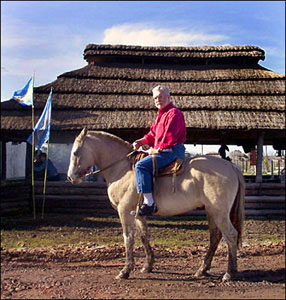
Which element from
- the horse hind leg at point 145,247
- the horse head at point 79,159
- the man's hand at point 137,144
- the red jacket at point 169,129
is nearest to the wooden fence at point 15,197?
the horse head at point 79,159

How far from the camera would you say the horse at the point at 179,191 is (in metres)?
5.09

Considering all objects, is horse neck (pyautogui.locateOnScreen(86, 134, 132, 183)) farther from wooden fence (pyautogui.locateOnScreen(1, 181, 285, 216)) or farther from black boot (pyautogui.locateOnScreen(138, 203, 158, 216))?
wooden fence (pyautogui.locateOnScreen(1, 181, 285, 216))

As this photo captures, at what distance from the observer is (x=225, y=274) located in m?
5.06

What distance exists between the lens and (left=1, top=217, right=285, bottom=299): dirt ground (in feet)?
14.7

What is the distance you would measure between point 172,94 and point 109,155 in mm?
7583

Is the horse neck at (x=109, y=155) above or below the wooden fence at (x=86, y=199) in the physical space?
above

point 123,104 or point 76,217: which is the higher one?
point 123,104

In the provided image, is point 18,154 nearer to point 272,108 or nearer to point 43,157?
point 43,157

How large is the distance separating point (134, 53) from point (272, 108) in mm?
6147

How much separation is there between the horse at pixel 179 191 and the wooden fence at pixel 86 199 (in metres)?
6.18

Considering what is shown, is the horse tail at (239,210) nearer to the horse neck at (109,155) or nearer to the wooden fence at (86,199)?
the horse neck at (109,155)

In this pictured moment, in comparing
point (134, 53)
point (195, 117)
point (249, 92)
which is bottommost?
point (195, 117)

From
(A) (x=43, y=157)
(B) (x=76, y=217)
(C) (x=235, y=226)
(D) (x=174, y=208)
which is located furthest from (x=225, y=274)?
(A) (x=43, y=157)

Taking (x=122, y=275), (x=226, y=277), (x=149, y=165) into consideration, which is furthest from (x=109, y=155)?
(x=226, y=277)
